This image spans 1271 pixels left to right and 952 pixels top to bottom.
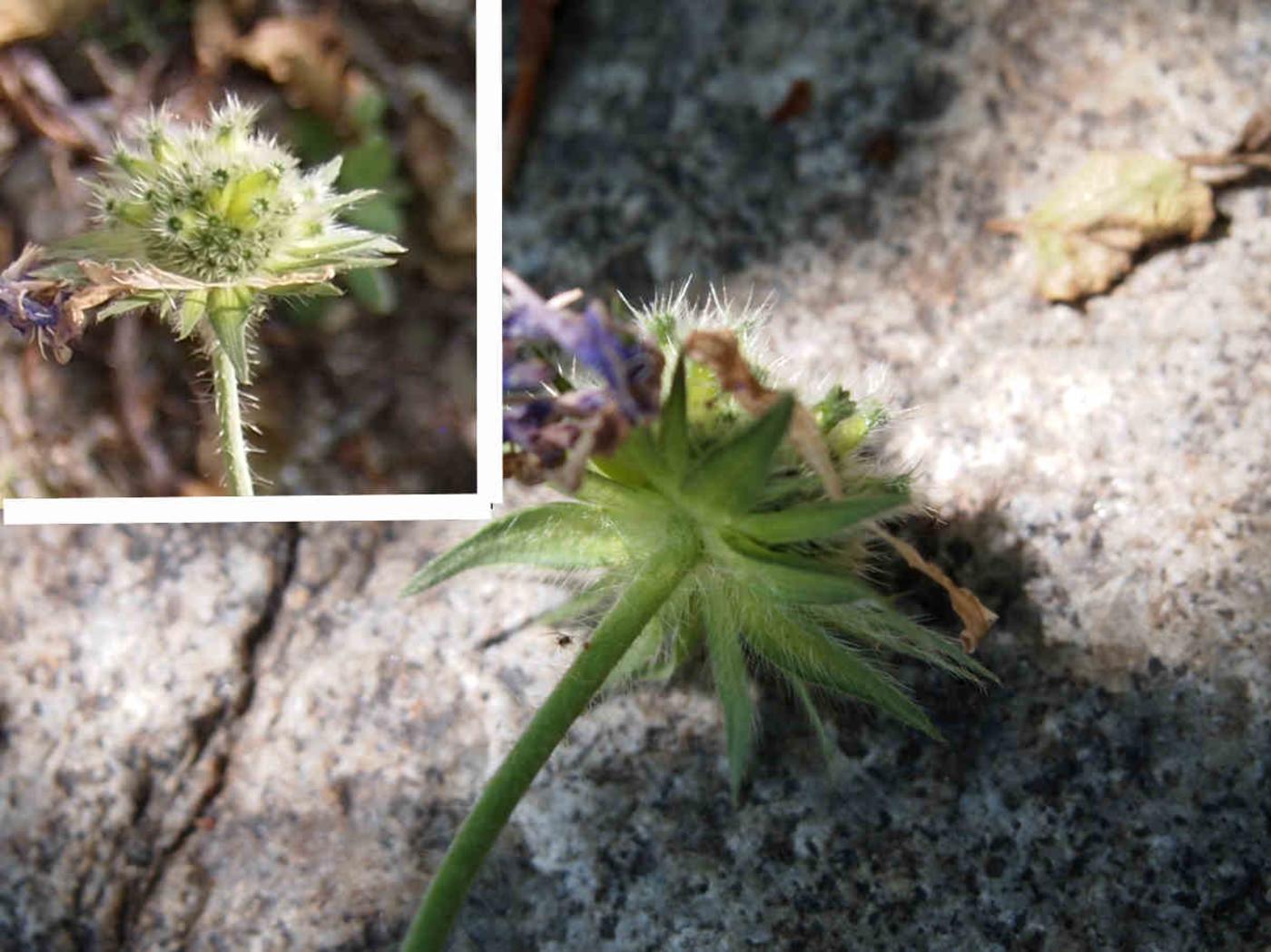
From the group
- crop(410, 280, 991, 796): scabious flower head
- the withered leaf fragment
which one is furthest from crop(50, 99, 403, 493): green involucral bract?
the withered leaf fragment

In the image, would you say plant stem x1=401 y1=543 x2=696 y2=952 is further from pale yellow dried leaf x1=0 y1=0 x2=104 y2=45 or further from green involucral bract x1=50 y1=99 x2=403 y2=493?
pale yellow dried leaf x1=0 y1=0 x2=104 y2=45

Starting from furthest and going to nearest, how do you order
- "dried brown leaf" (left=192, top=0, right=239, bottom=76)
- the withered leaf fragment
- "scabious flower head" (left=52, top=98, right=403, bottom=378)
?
"dried brown leaf" (left=192, top=0, right=239, bottom=76) → the withered leaf fragment → "scabious flower head" (left=52, top=98, right=403, bottom=378)

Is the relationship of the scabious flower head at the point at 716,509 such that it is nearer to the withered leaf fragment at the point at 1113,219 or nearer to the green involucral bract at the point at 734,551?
the green involucral bract at the point at 734,551

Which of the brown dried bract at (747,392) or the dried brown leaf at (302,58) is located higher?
the dried brown leaf at (302,58)

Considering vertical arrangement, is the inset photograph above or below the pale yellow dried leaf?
below

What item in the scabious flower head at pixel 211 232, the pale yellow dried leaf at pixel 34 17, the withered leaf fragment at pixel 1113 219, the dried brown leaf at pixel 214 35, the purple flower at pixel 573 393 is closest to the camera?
the purple flower at pixel 573 393

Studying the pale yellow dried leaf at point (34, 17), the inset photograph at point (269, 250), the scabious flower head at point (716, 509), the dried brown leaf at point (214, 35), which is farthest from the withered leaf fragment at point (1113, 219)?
the pale yellow dried leaf at point (34, 17)

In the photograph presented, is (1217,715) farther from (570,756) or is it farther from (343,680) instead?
(343,680)
